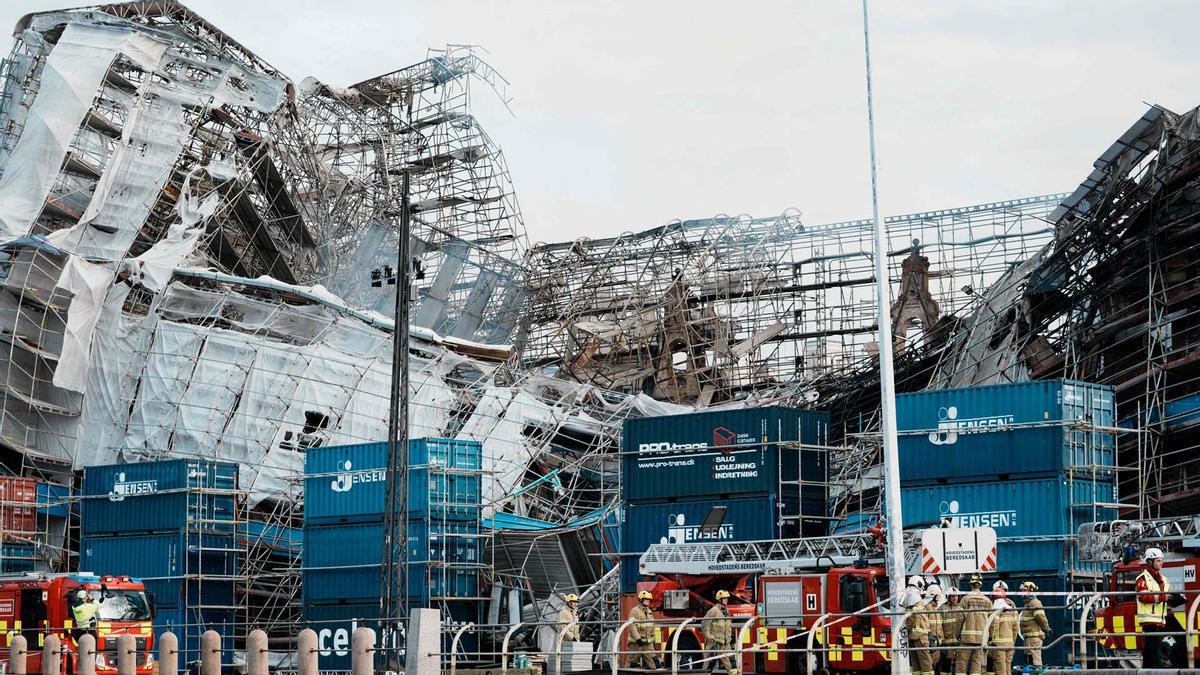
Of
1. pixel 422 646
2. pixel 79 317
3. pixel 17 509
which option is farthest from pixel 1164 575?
pixel 79 317

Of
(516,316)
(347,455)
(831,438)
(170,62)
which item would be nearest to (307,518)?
(347,455)

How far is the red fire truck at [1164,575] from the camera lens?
24422 millimetres

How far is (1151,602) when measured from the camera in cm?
2391

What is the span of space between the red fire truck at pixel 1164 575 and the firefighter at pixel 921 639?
269cm

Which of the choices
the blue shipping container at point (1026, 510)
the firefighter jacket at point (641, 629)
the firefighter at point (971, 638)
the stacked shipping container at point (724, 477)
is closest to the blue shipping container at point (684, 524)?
the stacked shipping container at point (724, 477)

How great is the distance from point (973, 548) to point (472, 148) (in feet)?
163

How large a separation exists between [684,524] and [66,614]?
48.1 ft

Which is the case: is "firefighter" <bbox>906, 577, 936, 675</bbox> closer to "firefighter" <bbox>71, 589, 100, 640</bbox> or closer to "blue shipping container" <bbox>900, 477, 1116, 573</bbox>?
"blue shipping container" <bbox>900, 477, 1116, 573</bbox>

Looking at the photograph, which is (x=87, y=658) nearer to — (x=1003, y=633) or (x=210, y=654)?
(x=210, y=654)

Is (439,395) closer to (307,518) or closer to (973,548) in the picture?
(307,518)

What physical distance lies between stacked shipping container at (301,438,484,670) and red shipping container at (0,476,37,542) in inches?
420

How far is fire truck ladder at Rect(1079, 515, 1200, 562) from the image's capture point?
27.5 metres

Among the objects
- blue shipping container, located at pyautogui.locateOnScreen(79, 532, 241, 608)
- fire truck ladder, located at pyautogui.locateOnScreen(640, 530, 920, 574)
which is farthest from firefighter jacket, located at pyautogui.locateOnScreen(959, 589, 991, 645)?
blue shipping container, located at pyautogui.locateOnScreen(79, 532, 241, 608)

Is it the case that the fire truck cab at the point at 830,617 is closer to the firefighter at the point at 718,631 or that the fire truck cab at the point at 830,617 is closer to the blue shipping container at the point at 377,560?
the firefighter at the point at 718,631
